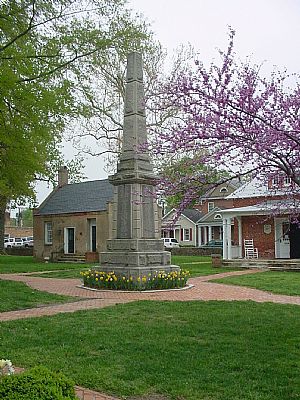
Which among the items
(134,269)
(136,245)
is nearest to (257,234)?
(136,245)

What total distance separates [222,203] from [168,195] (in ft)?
163

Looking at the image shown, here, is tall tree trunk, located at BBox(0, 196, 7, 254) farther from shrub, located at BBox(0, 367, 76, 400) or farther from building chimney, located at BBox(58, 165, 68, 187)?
shrub, located at BBox(0, 367, 76, 400)

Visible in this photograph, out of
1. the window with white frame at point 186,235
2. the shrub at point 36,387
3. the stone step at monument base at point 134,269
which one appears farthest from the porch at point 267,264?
the window with white frame at point 186,235

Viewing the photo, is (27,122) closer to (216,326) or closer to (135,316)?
(135,316)

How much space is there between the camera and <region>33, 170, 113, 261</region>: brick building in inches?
1245

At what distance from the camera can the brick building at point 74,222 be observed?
3162cm

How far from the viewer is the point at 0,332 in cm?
816

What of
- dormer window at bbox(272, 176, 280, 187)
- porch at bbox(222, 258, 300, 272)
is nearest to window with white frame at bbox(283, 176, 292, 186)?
dormer window at bbox(272, 176, 280, 187)

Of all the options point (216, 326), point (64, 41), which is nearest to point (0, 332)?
point (216, 326)

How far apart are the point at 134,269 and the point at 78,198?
20862 millimetres

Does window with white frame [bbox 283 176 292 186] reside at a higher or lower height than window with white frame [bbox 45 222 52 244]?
higher

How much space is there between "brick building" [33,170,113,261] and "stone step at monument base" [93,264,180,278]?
14587 mm

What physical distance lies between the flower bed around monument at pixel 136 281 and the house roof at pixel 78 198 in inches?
646

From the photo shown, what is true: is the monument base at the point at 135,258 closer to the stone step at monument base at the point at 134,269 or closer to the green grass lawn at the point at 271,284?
the stone step at monument base at the point at 134,269
